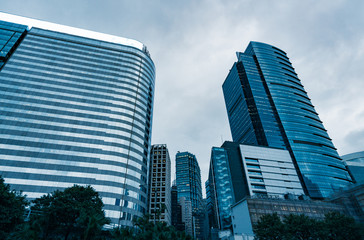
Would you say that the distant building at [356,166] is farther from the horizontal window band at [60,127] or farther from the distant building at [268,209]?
the horizontal window band at [60,127]

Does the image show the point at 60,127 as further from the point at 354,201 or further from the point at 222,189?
the point at 354,201

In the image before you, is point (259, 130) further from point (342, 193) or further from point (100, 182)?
point (100, 182)

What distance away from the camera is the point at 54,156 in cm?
5612

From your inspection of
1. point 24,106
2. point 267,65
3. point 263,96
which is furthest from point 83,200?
point 267,65

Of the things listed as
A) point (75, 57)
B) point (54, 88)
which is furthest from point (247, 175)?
point (75, 57)

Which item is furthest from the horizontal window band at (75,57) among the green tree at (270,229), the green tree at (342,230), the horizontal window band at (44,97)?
the green tree at (342,230)

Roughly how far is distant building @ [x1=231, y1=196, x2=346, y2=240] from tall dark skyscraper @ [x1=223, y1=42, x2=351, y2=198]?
107ft

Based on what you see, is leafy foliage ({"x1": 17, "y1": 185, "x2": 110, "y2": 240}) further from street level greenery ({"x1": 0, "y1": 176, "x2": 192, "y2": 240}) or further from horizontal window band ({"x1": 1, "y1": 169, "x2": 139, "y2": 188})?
horizontal window band ({"x1": 1, "y1": 169, "x2": 139, "y2": 188})

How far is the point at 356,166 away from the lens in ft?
526

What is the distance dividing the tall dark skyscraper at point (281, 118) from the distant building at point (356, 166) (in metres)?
36.9

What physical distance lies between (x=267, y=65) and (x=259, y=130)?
59.8 meters

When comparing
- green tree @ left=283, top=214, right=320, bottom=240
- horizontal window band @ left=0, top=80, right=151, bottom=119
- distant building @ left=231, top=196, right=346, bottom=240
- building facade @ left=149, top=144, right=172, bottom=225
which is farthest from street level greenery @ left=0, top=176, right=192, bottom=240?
building facade @ left=149, top=144, right=172, bottom=225

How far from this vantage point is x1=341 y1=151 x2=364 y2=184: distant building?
14912cm

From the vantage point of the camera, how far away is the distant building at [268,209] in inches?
2378
